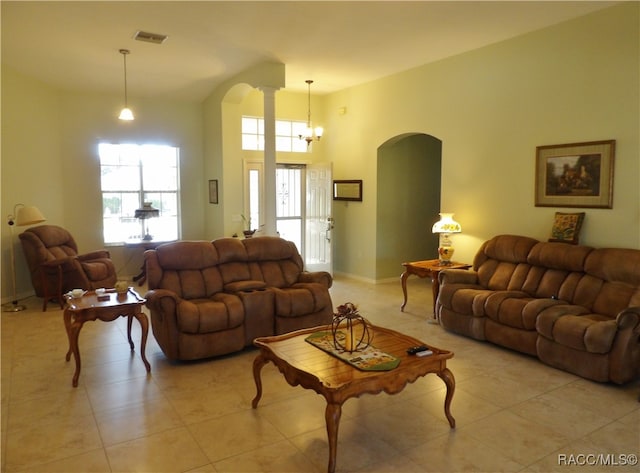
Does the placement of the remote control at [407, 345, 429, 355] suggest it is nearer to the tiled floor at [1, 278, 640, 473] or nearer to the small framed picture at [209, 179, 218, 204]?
the tiled floor at [1, 278, 640, 473]

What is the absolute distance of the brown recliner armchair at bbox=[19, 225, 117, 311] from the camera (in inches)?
233

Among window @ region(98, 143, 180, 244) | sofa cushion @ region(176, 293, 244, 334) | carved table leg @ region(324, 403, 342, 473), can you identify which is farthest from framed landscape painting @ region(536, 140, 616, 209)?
window @ region(98, 143, 180, 244)

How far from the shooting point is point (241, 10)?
168 inches

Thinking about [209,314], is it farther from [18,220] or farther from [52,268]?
[18,220]

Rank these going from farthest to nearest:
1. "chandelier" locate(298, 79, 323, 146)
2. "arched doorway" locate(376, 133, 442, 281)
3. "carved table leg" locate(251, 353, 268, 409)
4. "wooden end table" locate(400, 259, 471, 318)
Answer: "arched doorway" locate(376, 133, 442, 281), "chandelier" locate(298, 79, 323, 146), "wooden end table" locate(400, 259, 471, 318), "carved table leg" locate(251, 353, 268, 409)

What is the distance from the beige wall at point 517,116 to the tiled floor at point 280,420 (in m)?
1.81

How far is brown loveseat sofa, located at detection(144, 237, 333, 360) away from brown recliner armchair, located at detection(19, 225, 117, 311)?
2095 mm

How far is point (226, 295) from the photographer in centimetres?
444

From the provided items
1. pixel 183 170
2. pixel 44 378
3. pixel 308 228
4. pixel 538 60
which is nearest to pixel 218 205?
pixel 183 170

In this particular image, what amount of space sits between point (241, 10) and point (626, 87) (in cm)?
360

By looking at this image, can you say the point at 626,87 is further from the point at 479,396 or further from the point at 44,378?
the point at 44,378

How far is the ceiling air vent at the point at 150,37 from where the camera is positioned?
4.88 metres

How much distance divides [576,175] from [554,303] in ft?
4.59

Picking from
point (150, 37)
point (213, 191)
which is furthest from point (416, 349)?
point (213, 191)
